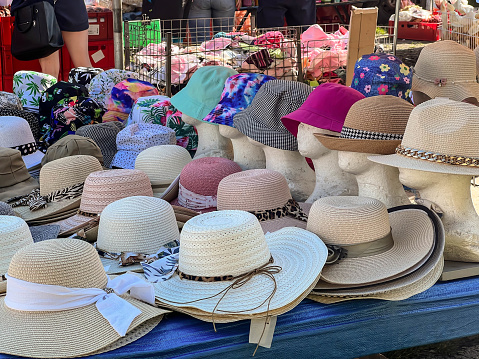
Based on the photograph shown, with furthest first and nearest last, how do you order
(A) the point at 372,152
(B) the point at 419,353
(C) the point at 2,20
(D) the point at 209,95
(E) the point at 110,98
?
(C) the point at 2,20, (E) the point at 110,98, (D) the point at 209,95, (B) the point at 419,353, (A) the point at 372,152

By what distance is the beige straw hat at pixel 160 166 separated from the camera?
304 centimetres

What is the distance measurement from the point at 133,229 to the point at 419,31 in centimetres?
594

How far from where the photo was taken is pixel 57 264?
5.49 ft

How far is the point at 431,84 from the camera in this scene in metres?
3.36

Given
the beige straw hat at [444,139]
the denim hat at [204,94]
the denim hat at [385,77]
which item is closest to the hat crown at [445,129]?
the beige straw hat at [444,139]

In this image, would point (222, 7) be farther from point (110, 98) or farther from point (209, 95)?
point (209, 95)

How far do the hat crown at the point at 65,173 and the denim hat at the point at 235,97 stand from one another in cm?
68

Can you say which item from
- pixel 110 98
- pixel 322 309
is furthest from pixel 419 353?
pixel 110 98

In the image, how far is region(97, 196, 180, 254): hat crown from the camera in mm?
2135

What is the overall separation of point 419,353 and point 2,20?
5949 millimetres

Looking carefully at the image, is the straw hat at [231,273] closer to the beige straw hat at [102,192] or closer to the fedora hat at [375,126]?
the fedora hat at [375,126]

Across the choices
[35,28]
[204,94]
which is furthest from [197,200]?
[35,28]

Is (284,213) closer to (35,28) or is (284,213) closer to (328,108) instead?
(328,108)

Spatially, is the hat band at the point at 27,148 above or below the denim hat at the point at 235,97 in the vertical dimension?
below
